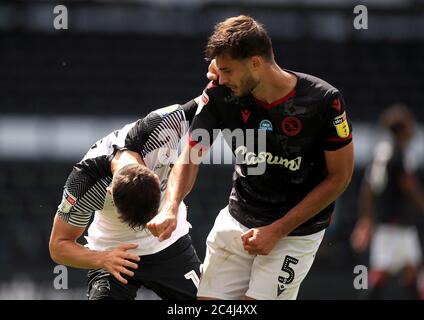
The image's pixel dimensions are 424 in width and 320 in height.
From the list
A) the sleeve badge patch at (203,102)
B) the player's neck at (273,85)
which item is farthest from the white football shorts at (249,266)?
the player's neck at (273,85)

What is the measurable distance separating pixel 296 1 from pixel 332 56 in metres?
1.16

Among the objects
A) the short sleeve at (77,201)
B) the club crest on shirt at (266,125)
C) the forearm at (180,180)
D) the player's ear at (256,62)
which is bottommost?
the short sleeve at (77,201)

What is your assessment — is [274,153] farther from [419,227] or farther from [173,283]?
[419,227]

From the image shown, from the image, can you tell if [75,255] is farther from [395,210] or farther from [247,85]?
Answer: [395,210]

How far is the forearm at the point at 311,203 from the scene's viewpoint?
5098 mm

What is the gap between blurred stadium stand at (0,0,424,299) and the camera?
1390 centimetres

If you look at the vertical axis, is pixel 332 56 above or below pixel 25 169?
above

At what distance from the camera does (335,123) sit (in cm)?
503

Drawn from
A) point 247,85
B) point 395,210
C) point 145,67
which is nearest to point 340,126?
point 247,85

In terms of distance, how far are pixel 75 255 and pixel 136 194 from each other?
26.0 inches

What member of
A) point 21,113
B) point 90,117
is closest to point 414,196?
point 90,117

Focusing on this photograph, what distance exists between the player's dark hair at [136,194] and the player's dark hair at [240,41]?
737mm

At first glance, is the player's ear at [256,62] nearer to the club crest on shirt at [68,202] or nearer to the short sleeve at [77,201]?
the short sleeve at [77,201]

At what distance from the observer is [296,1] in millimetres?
16250
